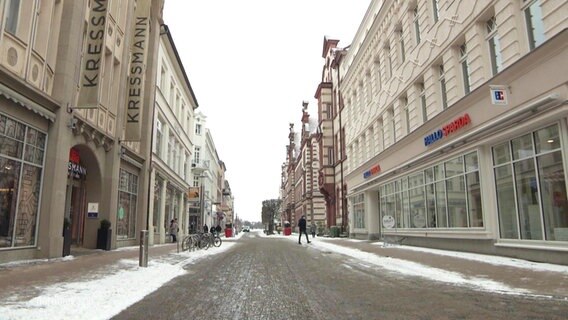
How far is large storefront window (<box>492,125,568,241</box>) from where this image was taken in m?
11.0

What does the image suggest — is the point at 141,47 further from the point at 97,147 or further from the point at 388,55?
the point at 388,55

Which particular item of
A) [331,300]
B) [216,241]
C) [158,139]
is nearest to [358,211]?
[216,241]

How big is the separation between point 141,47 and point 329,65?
2910 centimetres

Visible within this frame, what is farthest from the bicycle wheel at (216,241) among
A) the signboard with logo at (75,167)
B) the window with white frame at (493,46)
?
the window with white frame at (493,46)

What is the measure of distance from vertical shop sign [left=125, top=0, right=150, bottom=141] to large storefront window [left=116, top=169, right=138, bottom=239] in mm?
2459

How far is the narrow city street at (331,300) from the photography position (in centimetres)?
570

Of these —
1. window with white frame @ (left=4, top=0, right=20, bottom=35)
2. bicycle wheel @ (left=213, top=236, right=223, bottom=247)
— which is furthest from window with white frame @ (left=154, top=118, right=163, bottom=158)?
window with white frame @ (left=4, top=0, right=20, bottom=35)

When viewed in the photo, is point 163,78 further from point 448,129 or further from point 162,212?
point 448,129

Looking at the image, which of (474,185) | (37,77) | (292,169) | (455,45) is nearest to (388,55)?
(455,45)

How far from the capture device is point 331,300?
22.0 feet

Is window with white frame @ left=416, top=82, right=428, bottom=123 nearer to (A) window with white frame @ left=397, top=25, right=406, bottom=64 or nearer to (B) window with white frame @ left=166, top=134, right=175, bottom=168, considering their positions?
(A) window with white frame @ left=397, top=25, right=406, bottom=64

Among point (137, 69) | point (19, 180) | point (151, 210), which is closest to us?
point (19, 180)

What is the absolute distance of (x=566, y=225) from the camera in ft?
35.1

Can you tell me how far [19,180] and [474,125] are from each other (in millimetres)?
14216
